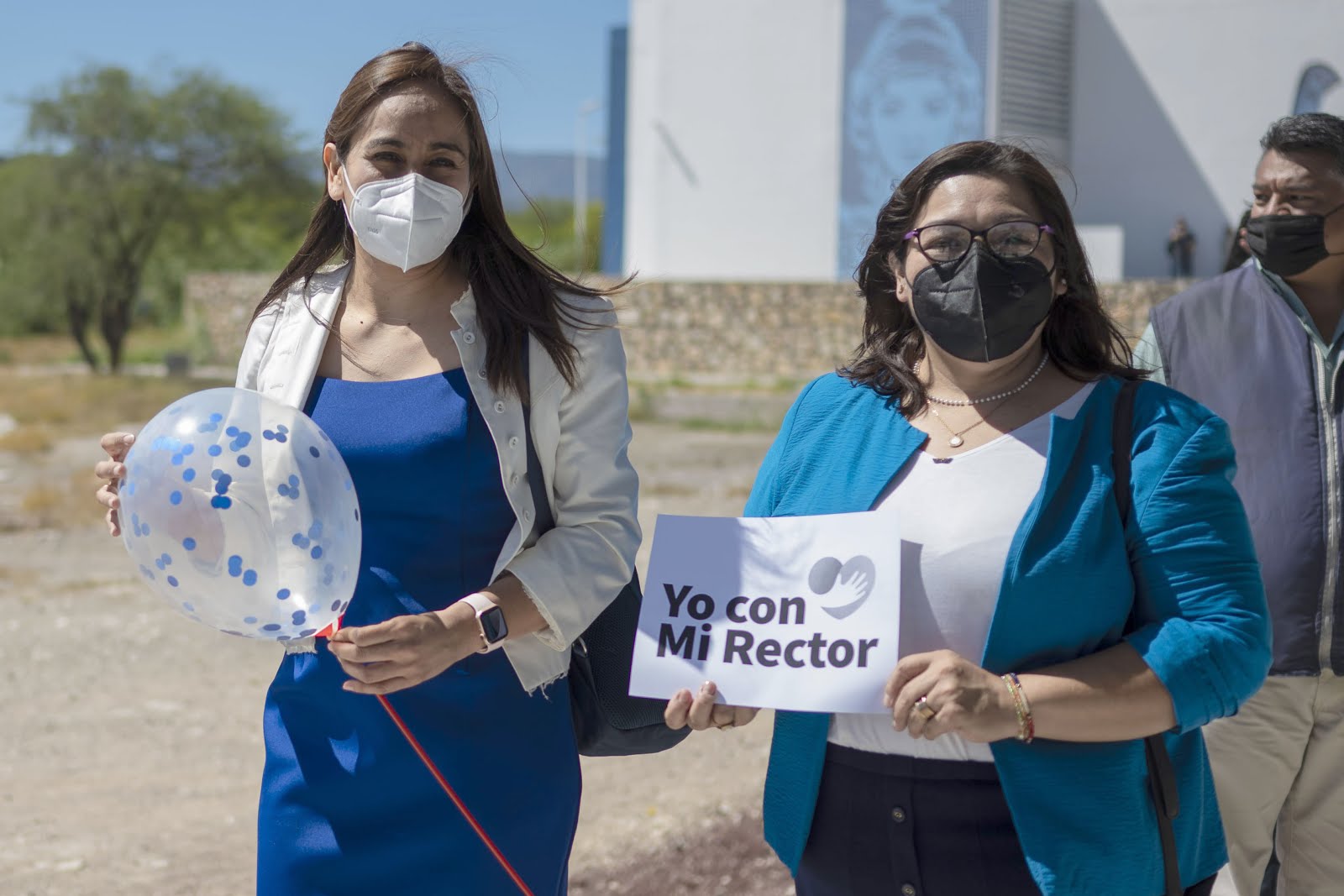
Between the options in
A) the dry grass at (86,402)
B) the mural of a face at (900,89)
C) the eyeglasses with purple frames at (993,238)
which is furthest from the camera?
the mural of a face at (900,89)

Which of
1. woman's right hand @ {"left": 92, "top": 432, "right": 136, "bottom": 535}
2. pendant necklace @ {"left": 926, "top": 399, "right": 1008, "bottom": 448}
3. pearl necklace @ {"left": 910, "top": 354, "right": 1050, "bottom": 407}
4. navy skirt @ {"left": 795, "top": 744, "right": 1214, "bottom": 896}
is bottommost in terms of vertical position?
navy skirt @ {"left": 795, "top": 744, "right": 1214, "bottom": 896}

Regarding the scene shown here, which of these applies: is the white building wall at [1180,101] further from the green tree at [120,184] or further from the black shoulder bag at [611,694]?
the black shoulder bag at [611,694]

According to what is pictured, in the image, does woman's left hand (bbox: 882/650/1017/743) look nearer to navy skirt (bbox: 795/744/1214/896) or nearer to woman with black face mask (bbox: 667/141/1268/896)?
woman with black face mask (bbox: 667/141/1268/896)

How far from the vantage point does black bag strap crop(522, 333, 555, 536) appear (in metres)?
2.48

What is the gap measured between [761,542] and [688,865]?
286 cm

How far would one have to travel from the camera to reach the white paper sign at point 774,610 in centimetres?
213

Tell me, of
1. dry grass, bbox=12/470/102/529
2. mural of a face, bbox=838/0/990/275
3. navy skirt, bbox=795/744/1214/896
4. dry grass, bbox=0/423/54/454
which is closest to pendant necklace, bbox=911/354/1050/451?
navy skirt, bbox=795/744/1214/896

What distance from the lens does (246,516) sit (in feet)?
7.41

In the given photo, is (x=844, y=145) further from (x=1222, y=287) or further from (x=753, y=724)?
(x=1222, y=287)

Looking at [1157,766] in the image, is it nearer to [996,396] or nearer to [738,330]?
[996,396]

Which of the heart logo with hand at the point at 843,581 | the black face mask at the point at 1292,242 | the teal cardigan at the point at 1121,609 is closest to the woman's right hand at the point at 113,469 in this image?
the heart logo with hand at the point at 843,581

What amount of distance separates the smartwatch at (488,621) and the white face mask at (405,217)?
625 mm

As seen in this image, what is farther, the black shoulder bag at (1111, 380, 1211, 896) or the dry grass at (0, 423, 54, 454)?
the dry grass at (0, 423, 54, 454)

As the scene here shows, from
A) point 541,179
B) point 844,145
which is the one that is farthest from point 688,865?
point 541,179
